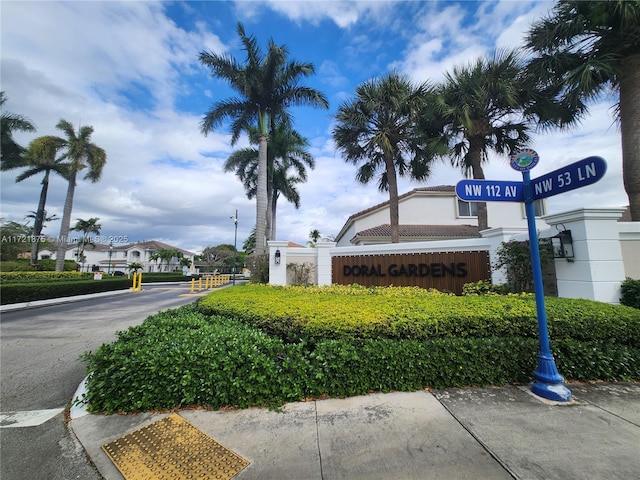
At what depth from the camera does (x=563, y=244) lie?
5680mm

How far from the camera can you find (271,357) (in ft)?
11.3

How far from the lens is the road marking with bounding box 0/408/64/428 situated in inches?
122

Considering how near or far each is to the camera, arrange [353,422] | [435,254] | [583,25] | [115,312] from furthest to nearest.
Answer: [115,312], [435,254], [583,25], [353,422]

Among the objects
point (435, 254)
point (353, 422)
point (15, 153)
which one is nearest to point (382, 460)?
point (353, 422)

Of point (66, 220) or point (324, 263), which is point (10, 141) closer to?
point (66, 220)

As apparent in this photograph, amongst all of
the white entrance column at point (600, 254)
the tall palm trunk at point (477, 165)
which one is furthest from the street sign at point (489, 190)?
the tall palm trunk at point (477, 165)

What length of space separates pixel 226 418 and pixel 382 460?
170cm

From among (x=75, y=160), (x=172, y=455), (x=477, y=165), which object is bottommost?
(x=172, y=455)

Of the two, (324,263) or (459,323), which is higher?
(324,263)

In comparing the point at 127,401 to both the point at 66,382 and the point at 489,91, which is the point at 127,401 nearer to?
the point at 66,382

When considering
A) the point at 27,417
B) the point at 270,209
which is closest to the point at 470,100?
the point at 27,417

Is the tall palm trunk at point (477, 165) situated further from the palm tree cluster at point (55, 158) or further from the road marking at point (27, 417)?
the palm tree cluster at point (55, 158)

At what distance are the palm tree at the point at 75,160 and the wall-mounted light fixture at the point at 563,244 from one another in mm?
29392

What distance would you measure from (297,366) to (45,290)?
54.0 feet
